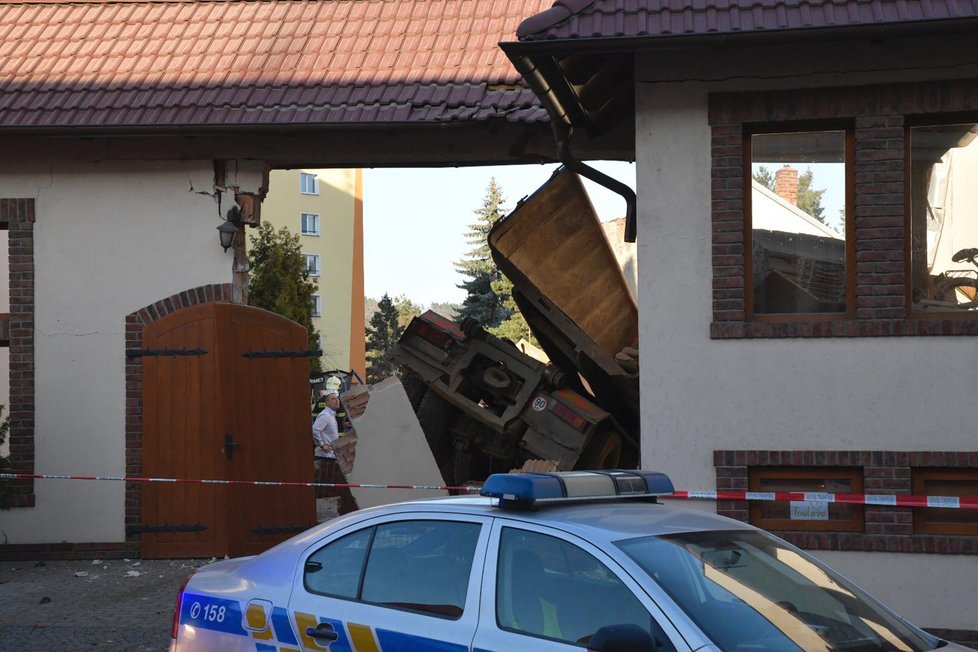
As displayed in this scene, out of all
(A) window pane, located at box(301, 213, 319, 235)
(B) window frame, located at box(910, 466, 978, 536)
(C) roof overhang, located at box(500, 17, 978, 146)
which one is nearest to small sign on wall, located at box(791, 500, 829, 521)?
(B) window frame, located at box(910, 466, 978, 536)

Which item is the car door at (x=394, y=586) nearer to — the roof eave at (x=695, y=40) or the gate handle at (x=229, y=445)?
the roof eave at (x=695, y=40)

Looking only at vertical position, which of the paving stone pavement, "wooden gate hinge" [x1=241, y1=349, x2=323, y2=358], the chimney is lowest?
the paving stone pavement

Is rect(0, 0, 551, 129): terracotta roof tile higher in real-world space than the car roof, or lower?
higher

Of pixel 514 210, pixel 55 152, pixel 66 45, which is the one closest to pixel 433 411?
pixel 514 210

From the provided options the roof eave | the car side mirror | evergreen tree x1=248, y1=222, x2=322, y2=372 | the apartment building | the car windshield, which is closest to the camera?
the car side mirror

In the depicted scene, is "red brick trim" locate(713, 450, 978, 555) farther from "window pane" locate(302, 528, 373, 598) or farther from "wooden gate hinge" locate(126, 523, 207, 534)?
"wooden gate hinge" locate(126, 523, 207, 534)

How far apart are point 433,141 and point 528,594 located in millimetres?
8279

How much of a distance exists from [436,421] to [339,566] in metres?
7.63

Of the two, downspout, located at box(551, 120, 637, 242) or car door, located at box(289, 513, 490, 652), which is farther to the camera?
downspout, located at box(551, 120, 637, 242)

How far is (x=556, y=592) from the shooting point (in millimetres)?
4438

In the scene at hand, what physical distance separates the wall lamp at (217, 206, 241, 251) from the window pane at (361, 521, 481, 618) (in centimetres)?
712

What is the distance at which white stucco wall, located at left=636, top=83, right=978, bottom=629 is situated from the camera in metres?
8.38

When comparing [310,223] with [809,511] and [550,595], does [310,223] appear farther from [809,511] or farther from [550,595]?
[550,595]

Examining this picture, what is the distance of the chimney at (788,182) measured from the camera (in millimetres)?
8875
